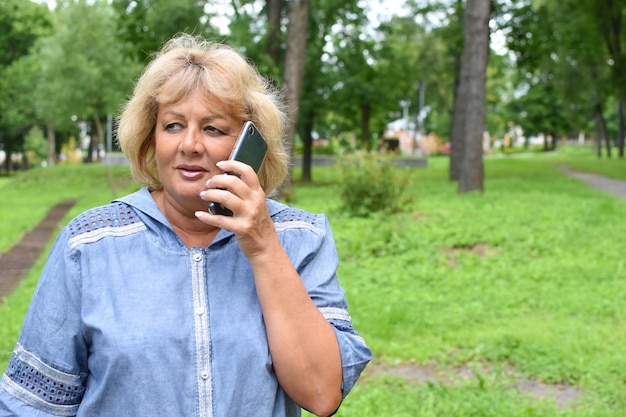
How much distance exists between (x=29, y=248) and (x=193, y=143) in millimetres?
12336

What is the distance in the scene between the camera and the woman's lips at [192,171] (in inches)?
76.3

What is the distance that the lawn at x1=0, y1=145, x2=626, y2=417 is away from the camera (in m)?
5.01

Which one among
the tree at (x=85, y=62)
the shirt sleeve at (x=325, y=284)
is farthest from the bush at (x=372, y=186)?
the tree at (x=85, y=62)

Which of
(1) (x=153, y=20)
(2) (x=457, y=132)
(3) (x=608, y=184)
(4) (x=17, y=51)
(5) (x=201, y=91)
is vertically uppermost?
(4) (x=17, y=51)

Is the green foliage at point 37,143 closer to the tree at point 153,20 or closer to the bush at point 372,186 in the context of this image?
the tree at point 153,20

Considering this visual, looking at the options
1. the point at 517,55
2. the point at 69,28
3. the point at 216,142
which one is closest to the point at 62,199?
the point at 69,28

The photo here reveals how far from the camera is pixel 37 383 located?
1879mm

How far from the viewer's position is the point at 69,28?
2302 centimetres

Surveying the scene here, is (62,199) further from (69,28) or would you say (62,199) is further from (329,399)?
(329,399)

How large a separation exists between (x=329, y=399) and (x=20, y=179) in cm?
3541

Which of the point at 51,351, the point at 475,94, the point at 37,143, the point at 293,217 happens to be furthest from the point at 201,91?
the point at 37,143

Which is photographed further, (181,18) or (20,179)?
(20,179)

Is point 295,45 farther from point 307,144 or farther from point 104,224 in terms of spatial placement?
point 307,144

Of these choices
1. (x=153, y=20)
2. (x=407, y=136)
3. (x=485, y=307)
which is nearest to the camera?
(x=485, y=307)
